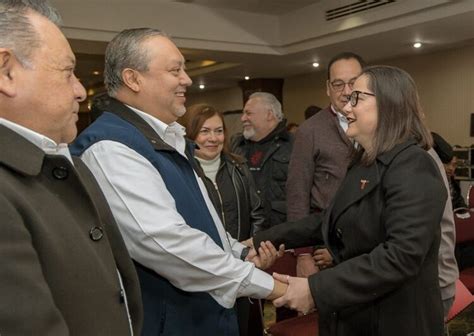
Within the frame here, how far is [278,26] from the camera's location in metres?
8.65

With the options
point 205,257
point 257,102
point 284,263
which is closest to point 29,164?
point 205,257

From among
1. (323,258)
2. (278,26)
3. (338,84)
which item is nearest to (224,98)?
(278,26)

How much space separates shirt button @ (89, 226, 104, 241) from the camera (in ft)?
3.27

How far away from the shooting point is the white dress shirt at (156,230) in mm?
1397

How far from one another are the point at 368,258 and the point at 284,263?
1.16 m

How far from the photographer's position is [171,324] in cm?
148

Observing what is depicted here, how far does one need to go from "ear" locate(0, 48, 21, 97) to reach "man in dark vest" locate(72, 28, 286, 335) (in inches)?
20.1

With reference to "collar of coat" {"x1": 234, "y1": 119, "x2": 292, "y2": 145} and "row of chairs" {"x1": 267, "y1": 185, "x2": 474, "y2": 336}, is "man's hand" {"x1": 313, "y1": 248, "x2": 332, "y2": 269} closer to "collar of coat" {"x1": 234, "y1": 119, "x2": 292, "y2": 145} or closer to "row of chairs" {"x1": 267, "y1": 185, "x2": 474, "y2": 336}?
"row of chairs" {"x1": 267, "y1": 185, "x2": 474, "y2": 336}

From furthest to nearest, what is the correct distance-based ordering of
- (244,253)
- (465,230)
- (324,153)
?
1. (465,230)
2. (324,153)
3. (244,253)

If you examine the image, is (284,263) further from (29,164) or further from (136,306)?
(29,164)

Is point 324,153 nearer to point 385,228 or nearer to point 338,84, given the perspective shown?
point 338,84

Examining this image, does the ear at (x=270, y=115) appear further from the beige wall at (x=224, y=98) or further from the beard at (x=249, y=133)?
the beige wall at (x=224, y=98)

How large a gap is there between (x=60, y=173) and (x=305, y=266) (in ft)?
5.87

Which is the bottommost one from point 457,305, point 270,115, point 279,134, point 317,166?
point 457,305
